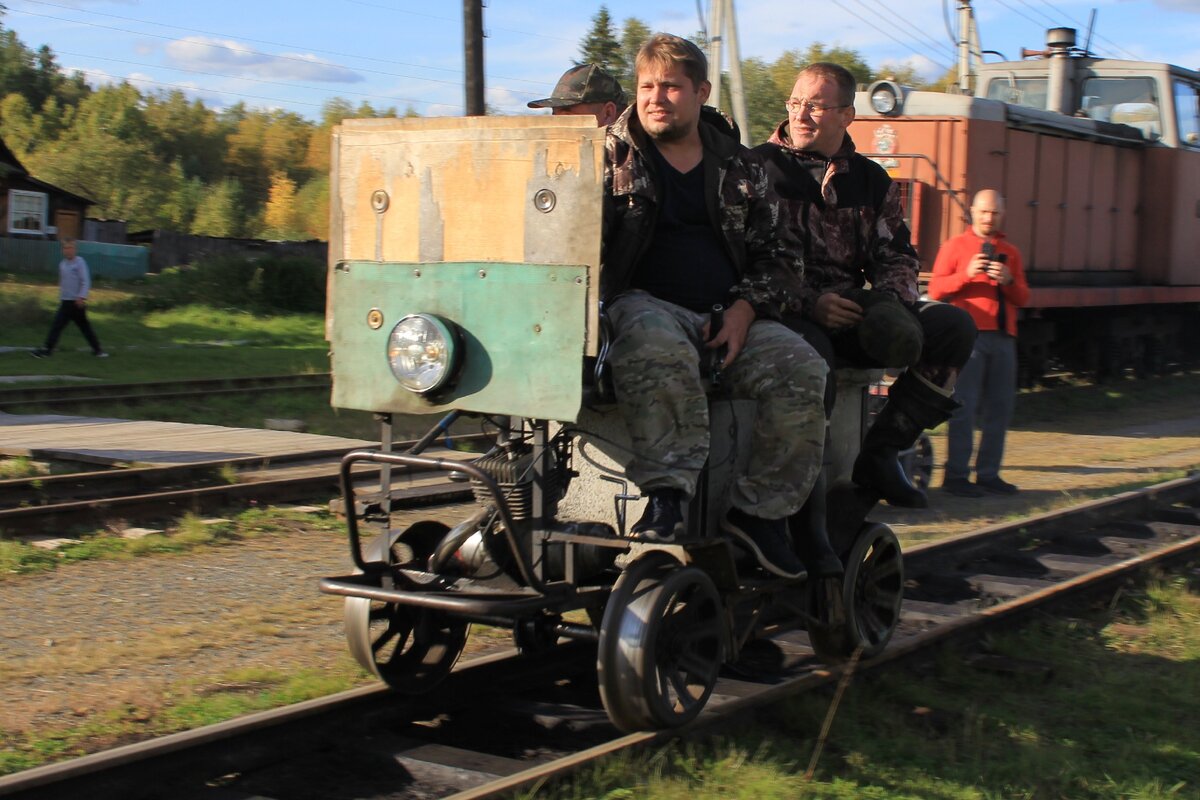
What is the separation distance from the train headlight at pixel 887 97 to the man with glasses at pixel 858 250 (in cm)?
892

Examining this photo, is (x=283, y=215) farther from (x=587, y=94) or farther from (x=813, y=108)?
(x=813, y=108)

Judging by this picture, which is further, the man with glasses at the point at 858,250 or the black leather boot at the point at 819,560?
the man with glasses at the point at 858,250

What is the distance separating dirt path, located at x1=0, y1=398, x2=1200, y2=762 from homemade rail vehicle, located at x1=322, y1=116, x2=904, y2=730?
0.90 metres

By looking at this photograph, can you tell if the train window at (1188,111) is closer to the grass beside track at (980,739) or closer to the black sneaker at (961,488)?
the black sneaker at (961,488)

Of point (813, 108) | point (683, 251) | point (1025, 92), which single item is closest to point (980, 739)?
point (683, 251)

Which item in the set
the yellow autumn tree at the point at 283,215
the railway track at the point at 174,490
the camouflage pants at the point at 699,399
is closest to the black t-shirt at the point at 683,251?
the camouflage pants at the point at 699,399

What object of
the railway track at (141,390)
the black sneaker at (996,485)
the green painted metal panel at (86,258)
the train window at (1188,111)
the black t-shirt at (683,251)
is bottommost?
the black sneaker at (996,485)

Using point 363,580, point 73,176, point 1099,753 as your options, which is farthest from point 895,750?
point 73,176

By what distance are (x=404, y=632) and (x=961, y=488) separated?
614 cm

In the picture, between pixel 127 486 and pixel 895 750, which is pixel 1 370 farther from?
pixel 895 750

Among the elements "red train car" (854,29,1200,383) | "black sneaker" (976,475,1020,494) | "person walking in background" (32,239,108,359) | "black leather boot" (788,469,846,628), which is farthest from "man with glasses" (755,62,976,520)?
"person walking in background" (32,239,108,359)

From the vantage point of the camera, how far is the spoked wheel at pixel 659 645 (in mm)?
3805

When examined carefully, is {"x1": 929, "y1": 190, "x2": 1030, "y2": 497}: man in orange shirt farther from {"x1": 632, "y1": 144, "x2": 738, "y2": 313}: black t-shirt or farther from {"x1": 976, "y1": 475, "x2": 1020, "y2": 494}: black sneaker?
{"x1": 632, "y1": 144, "x2": 738, "y2": 313}: black t-shirt

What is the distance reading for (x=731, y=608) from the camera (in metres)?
4.32
